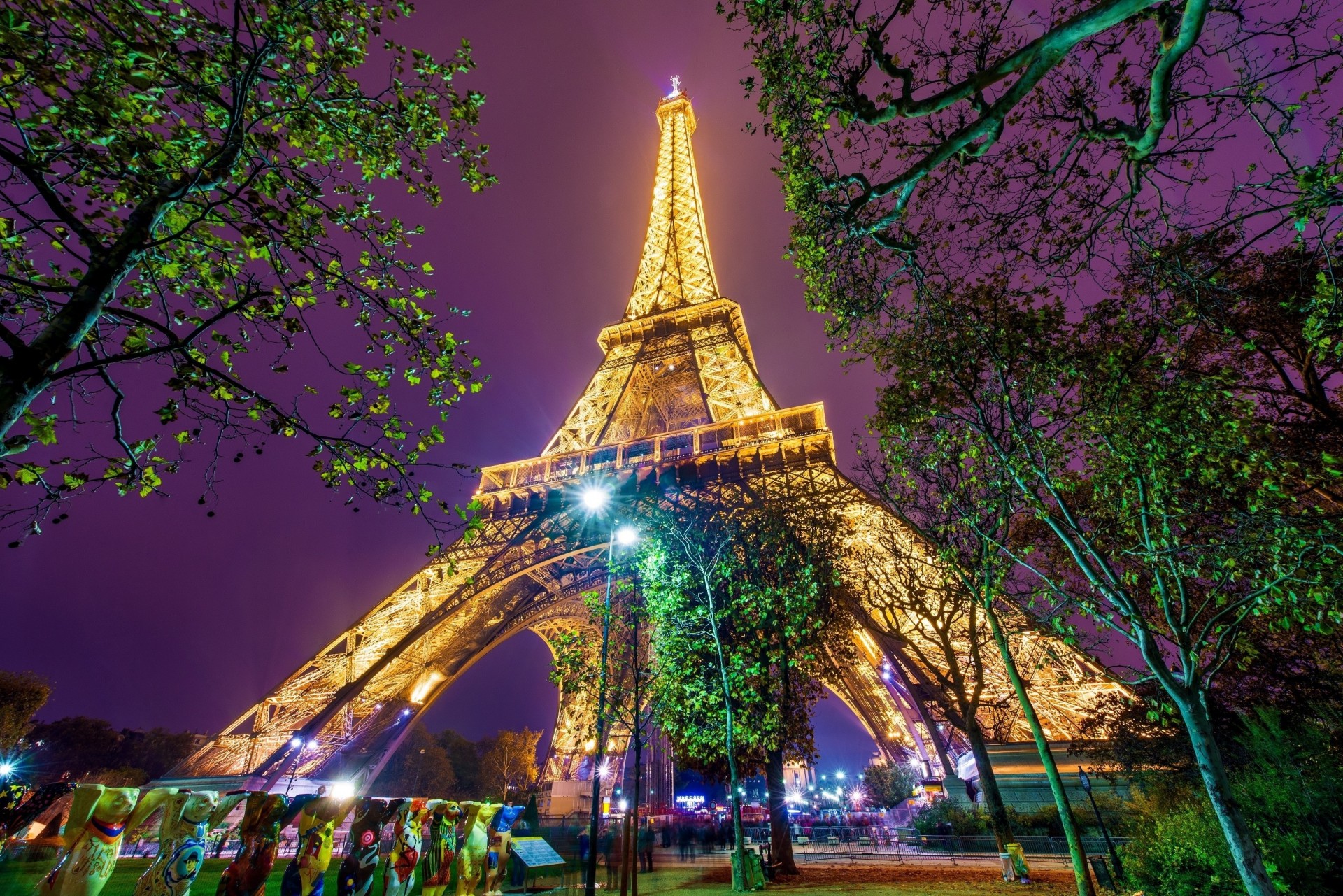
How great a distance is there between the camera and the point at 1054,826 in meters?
17.1

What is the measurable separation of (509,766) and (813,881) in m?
52.9

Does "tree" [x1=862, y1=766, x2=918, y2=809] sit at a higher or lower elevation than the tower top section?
lower

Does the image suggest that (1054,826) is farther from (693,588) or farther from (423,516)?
(423,516)

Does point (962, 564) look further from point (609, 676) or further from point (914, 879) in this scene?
point (609, 676)

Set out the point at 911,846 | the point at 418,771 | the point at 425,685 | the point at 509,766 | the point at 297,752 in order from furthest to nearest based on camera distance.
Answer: the point at 509,766
the point at 418,771
the point at 425,685
the point at 911,846
the point at 297,752

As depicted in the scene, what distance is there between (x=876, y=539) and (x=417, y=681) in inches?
800

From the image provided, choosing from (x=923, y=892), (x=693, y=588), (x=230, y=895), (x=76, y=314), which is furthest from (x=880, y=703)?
(x=76, y=314)

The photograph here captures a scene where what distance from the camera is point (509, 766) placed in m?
56.3

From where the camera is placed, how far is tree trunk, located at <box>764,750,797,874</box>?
14.4m

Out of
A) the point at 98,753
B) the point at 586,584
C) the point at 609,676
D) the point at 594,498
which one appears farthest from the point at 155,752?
the point at 609,676

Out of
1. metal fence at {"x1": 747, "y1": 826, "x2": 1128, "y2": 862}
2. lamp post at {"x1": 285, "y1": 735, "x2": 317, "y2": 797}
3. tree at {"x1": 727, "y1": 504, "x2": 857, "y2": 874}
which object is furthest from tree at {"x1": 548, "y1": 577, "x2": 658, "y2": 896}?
lamp post at {"x1": 285, "y1": 735, "x2": 317, "y2": 797}

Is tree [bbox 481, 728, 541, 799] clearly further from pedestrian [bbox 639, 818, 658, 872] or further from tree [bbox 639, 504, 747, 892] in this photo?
tree [bbox 639, 504, 747, 892]

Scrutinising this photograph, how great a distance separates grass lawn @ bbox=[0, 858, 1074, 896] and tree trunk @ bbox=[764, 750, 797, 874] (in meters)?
0.53

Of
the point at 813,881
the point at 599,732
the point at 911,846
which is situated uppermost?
the point at 599,732
